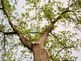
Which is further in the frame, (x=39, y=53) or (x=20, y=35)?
(x=20, y=35)

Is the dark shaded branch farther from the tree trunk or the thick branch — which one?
the thick branch

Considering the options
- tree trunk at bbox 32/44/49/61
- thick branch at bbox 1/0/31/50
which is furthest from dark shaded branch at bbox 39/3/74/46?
thick branch at bbox 1/0/31/50

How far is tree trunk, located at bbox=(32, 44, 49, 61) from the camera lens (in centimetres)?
1422

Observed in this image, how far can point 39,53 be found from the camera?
14.4 metres

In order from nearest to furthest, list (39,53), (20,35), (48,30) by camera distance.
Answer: (39,53) < (20,35) < (48,30)

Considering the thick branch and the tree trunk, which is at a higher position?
the thick branch

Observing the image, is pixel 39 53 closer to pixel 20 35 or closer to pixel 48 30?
pixel 20 35

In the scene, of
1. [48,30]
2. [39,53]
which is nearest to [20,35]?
[48,30]

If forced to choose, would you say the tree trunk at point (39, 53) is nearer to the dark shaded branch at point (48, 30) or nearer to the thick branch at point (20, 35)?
the dark shaded branch at point (48, 30)

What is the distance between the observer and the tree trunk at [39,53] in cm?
1422

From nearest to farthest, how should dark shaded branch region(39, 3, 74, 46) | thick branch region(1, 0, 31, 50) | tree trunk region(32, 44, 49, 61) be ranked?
1. tree trunk region(32, 44, 49, 61)
2. thick branch region(1, 0, 31, 50)
3. dark shaded branch region(39, 3, 74, 46)

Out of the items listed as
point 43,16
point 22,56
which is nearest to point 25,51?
point 22,56

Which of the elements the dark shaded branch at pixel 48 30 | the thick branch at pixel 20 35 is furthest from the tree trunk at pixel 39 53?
the thick branch at pixel 20 35

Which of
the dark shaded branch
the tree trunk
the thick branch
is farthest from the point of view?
the dark shaded branch
